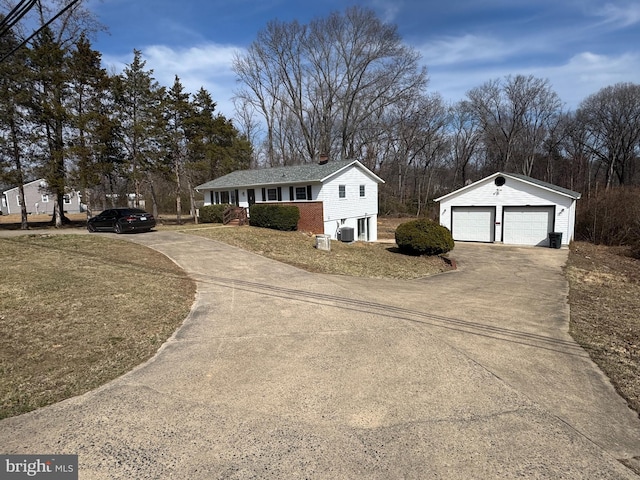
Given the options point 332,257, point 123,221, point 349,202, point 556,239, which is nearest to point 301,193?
point 349,202

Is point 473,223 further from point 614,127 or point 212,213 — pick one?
point 614,127

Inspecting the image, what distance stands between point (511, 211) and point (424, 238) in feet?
32.6

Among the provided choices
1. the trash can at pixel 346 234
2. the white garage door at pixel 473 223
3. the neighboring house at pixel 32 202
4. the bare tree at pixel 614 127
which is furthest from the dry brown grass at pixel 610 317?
the neighboring house at pixel 32 202

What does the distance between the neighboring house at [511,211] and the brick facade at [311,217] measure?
913 cm

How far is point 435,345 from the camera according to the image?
5957 mm

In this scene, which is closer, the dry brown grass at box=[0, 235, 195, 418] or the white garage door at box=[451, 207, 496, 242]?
the dry brown grass at box=[0, 235, 195, 418]

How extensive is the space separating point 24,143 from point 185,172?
1246 centimetres

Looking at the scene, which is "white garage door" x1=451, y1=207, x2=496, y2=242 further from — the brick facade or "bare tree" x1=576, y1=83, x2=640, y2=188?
"bare tree" x1=576, y1=83, x2=640, y2=188

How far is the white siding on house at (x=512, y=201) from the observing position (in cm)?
2239

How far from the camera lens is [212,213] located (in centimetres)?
2778

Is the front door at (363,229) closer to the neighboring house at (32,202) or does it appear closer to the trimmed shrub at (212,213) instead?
the trimmed shrub at (212,213)

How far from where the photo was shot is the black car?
19.1 metres

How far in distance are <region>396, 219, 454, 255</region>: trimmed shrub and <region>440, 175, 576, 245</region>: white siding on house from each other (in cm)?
842

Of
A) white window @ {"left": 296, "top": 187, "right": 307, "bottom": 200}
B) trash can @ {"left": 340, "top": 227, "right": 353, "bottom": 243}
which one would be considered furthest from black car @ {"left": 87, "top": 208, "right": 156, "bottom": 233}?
trash can @ {"left": 340, "top": 227, "right": 353, "bottom": 243}
